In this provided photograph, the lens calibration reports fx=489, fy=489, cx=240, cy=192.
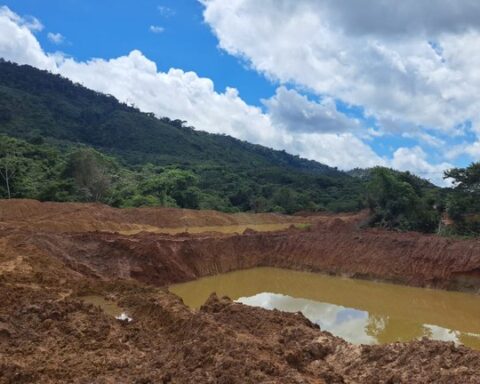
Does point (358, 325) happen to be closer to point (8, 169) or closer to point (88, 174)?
point (8, 169)

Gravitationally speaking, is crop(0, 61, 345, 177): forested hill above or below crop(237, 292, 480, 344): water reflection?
Answer: above

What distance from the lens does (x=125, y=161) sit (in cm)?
7919

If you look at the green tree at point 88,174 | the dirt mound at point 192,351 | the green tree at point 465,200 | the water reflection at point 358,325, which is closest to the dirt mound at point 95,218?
the green tree at point 88,174

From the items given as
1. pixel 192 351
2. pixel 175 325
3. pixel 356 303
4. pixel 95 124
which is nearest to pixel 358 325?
pixel 356 303

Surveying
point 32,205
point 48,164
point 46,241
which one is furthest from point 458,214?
point 48,164

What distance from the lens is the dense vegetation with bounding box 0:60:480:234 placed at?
3425 centimetres

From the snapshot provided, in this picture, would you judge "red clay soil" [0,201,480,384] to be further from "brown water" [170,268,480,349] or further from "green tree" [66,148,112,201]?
"green tree" [66,148,112,201]

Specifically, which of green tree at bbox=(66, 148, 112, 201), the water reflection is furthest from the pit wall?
green tree at bbox=(66, 148, 112, 201)

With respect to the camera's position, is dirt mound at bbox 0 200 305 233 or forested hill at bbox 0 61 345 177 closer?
dirt mound at bbox 0 200 305 233

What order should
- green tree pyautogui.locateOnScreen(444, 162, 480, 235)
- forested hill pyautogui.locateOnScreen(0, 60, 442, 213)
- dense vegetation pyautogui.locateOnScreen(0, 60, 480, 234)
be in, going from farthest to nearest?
forested hill pyautogui.locateOnScreen(0, 60, 442, 213) < dense vegetation pyautogui.locateOnScreen(0, 60, 480, 234) < green tree pyautogui.locateOnScreen(444, 162, 480, 235)

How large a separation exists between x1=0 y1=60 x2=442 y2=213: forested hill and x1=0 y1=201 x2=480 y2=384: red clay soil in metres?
15.8

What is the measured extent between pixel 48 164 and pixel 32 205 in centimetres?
1345

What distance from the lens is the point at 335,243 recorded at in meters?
27.1

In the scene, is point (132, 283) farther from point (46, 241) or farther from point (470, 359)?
point (470, 359)
